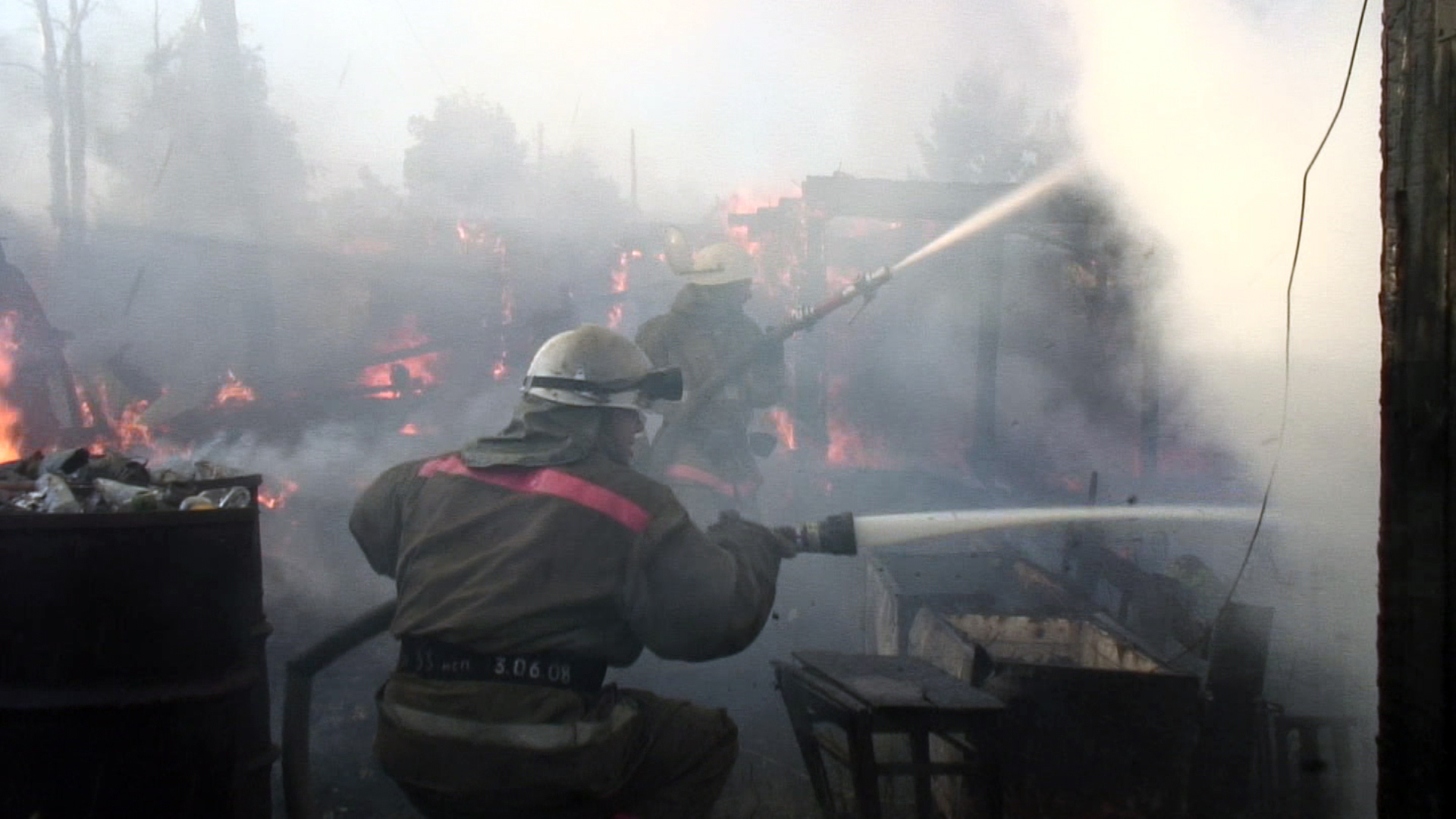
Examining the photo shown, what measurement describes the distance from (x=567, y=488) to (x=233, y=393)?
1293 cm

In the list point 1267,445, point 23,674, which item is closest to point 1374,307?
point 1267,445

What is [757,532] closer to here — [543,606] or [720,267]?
[543,606]

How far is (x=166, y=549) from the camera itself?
338 cm

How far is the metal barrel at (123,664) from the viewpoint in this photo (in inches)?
128

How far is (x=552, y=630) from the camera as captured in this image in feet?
9.36

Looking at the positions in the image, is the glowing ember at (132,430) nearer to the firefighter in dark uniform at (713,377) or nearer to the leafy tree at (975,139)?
the firefighter in dark uniform at (713,377)

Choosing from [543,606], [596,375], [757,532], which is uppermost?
[596,375]

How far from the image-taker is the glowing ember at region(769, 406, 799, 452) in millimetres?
12320

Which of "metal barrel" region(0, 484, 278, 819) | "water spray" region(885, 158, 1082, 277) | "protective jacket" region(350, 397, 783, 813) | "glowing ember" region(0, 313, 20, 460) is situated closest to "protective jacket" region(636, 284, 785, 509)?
"water spray" region(885, 158, 1082, 277)

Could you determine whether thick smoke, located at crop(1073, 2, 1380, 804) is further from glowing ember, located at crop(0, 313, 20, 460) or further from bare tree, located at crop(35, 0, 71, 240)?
bare tree, located at crop(35, 0, 71, 240)

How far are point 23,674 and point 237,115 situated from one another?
27.3m

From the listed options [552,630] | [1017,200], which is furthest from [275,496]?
[552,630]

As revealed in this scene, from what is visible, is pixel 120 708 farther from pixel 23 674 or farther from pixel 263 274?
pixel 263 274

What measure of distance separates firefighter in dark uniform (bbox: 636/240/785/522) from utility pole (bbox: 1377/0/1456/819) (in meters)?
4.83
